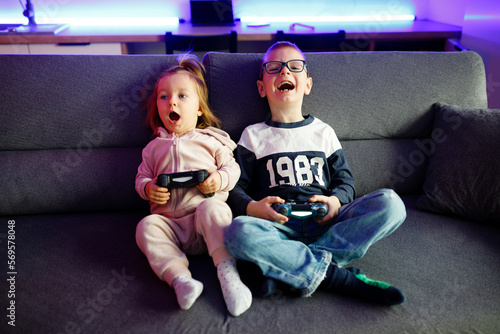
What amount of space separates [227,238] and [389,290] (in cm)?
48

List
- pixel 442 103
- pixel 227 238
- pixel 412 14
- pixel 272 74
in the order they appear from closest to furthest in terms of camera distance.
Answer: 1. pixel 227 238
2. pixel 272 74
3. pixel 442 103
4. pixel 412 14

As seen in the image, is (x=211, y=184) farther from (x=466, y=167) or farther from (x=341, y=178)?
(x=466, y=167)

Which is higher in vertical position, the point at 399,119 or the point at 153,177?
the point at 399,119

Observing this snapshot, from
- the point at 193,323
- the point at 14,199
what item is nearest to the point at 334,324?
the point at 193,323

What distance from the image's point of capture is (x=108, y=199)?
1581mm

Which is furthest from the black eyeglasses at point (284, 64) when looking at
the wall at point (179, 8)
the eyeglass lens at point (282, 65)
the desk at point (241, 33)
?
the wall at point (179, 8)

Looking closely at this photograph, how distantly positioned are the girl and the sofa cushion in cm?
81

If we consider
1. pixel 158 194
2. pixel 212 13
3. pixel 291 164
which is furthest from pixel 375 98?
pixel 212 13

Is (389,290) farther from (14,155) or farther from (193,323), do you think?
(14,155)

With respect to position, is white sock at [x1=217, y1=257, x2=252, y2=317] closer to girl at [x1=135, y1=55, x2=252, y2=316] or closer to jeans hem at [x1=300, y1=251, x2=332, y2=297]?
girl at [x1=135, y1=55, x2=252, y2=316]

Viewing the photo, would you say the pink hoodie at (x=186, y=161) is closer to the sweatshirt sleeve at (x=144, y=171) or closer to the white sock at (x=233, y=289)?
the sweatshirt sleeve at (x=144, y=171)

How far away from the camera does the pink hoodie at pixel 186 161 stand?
4.55 ft

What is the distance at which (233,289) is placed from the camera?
110 cm

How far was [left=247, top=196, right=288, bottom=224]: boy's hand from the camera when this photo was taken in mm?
1248
